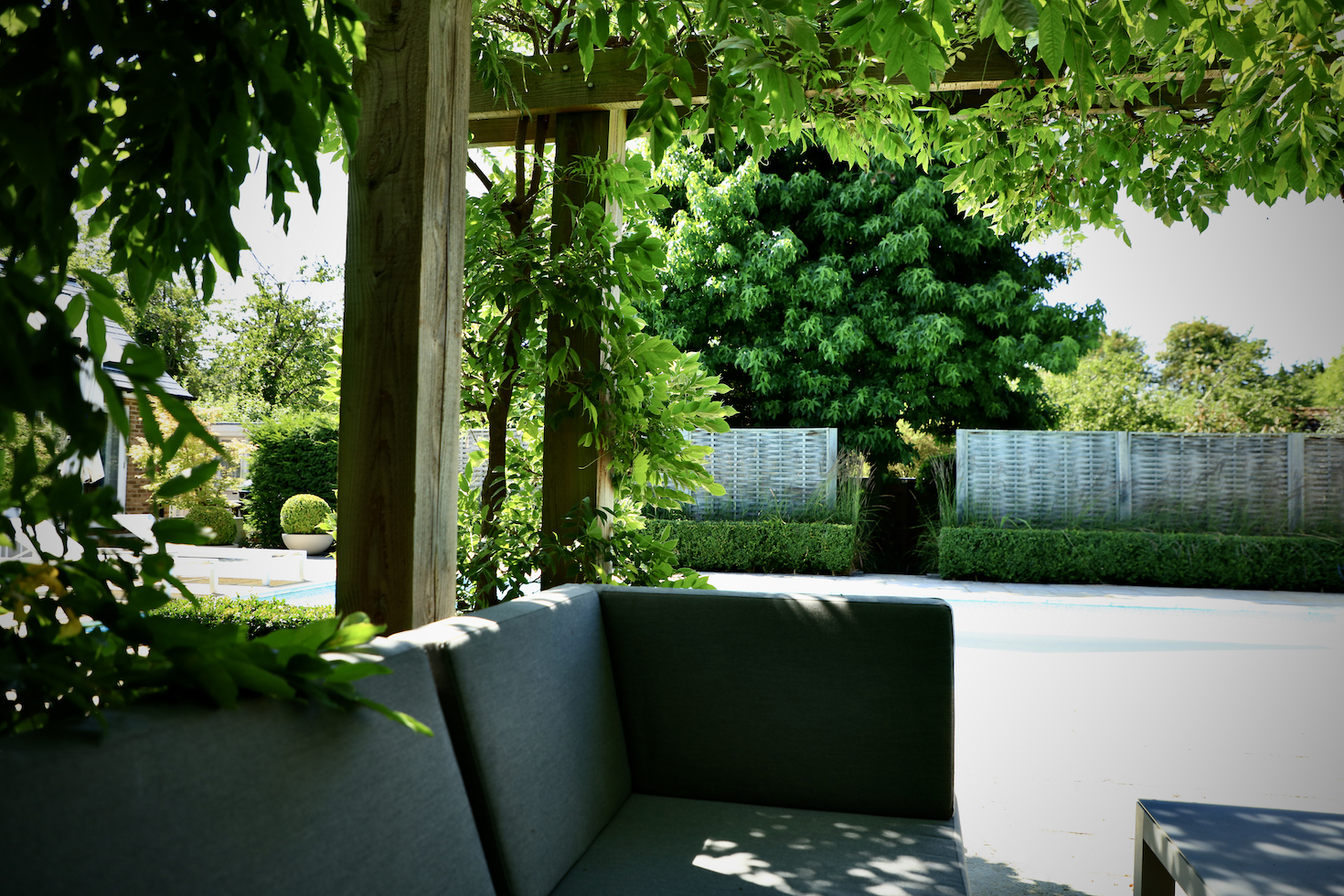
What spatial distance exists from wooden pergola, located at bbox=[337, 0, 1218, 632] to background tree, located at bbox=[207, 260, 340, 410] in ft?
66.0

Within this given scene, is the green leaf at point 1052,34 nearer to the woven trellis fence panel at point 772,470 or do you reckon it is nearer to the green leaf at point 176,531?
the green leaf at point 176,531

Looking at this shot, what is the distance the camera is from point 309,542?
39.2 ft

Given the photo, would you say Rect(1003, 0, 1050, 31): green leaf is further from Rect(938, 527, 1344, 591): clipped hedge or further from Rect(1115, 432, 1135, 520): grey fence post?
Rect(1115, 432, 1135, 520): grey fence post

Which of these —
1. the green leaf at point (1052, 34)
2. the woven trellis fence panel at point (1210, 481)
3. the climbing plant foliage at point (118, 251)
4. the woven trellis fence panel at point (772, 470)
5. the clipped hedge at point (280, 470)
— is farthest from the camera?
the clipped hedge at point (280, 470)

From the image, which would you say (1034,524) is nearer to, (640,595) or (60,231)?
(640,595)

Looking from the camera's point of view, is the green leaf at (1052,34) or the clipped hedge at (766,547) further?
the clipped hedge at (766,547)

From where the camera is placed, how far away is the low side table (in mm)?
1432

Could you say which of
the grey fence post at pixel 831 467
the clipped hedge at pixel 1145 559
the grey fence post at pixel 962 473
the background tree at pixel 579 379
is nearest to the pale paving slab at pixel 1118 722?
the clipped hedge at pixel 1145 559

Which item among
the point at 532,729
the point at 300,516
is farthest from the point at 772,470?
the point at 532,729

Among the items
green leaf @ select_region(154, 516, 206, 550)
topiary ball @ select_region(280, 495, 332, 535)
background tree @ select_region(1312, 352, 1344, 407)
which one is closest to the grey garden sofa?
green leaf @ select_region(154, 516, 206, 550)

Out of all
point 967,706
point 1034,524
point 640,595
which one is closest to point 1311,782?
point 967,706

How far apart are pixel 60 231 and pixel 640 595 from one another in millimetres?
1499

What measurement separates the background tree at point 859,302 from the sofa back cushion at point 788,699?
31.3 ft

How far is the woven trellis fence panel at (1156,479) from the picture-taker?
9.70 m
